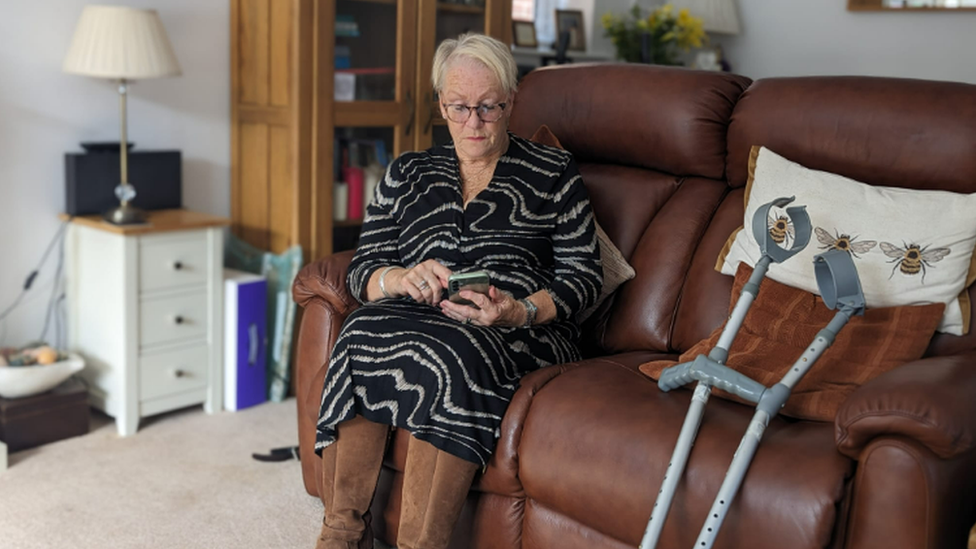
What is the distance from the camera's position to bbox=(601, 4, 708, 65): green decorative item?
4.02 metres

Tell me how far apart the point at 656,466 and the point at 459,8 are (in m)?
2.22

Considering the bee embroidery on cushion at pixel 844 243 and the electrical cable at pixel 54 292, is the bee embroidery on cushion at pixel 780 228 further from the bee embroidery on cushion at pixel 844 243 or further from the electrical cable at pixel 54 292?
the electrical cable at pixel 54 292

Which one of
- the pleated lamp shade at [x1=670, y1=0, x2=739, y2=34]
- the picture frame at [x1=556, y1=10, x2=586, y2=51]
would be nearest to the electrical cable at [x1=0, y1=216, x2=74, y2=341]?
the picture frame at [x1=556, y1=10, x2=586, y2=51]

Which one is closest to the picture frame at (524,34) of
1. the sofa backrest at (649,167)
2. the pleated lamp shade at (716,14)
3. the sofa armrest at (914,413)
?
the pleated lamp shade at (716,14)

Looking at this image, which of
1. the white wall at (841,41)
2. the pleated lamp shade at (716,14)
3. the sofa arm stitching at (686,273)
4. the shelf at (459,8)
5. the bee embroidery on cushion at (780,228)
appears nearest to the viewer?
the bee embroidery on cushion at (780,228)

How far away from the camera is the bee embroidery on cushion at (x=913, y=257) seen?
5.71 ft

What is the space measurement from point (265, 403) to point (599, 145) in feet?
4.51

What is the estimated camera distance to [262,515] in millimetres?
2139

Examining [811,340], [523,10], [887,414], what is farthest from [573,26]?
[887,414]

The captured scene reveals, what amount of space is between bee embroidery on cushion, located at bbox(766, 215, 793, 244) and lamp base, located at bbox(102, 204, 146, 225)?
5.65 ft

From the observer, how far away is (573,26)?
4129 mm

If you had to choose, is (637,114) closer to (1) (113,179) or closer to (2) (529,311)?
(2) (529,311)

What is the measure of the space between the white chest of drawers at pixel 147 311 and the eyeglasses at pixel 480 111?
3.51 feet

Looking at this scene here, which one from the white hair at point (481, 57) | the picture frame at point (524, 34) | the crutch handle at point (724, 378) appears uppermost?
the picture frame at point (524, 34)
